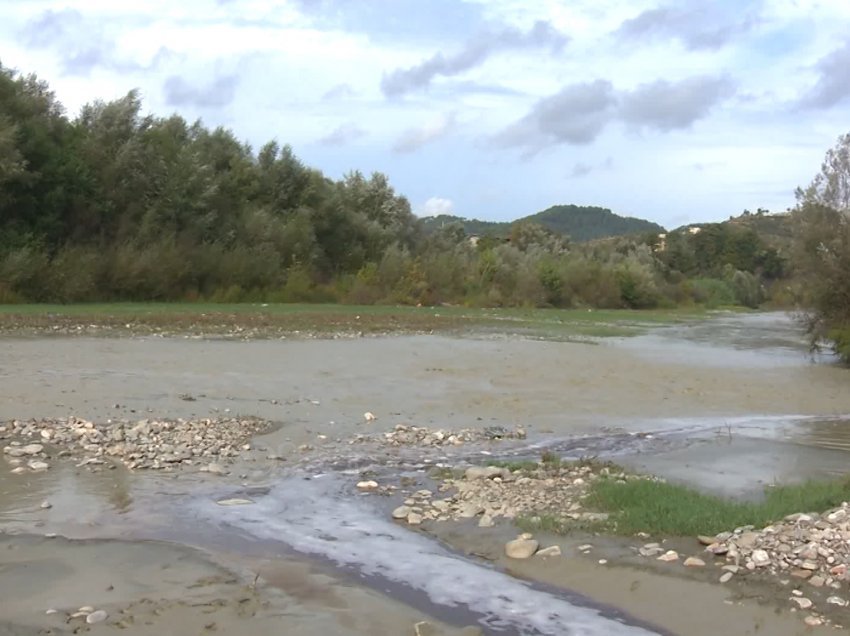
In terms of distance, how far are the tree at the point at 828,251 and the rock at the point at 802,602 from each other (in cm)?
2253

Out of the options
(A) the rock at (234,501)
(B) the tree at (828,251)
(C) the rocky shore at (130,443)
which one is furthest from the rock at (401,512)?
(B) the tree at (828,251)

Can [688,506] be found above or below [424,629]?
above

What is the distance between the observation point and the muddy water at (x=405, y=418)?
7.50 metres

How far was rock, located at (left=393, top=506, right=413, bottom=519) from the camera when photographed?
9.05 metres

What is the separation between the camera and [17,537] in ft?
25.7

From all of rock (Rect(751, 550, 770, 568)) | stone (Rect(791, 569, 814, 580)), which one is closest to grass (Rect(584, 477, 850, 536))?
rock (Rect(751, 550, 770, 568))

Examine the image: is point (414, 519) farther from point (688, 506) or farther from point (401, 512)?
point (688, 506)

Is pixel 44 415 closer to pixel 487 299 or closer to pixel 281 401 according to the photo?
pixel 281 401

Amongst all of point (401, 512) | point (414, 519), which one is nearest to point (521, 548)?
point (414, 519)

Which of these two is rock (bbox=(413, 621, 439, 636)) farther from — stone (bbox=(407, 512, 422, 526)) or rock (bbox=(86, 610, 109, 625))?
stone (bbox=(407, 512, 422, 526))

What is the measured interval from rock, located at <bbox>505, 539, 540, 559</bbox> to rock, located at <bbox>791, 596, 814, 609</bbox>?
2041 mm

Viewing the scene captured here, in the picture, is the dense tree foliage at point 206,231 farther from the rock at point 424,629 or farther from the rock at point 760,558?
the rock at point 424,629

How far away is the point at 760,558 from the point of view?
7.42m

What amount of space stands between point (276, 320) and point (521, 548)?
29908 mm
